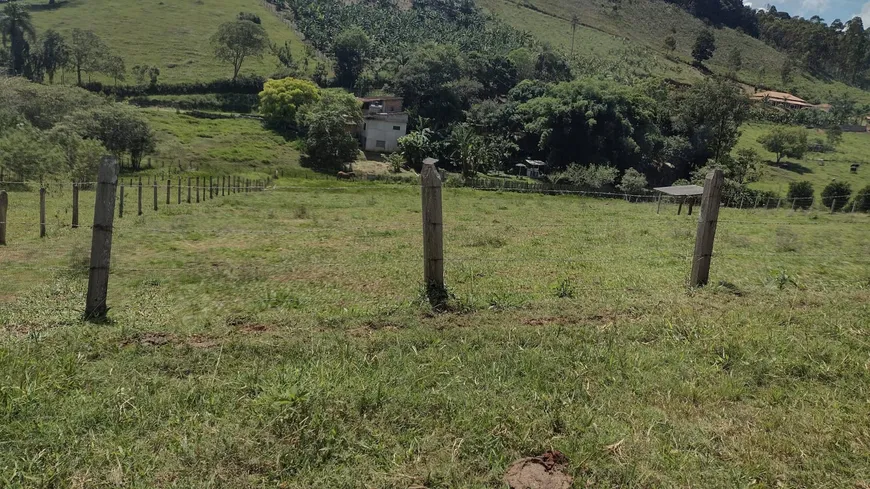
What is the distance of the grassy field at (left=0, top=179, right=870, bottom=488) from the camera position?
11.2 ft

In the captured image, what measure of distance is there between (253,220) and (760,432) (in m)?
18.8

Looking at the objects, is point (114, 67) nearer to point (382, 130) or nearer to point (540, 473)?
point (382, 130)

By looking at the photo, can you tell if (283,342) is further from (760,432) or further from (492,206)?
(492,206)

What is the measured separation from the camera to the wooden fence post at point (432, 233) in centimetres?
622

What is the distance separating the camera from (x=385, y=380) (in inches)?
172

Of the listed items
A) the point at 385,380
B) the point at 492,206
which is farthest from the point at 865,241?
the point at 385,380

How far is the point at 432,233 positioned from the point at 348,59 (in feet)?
281

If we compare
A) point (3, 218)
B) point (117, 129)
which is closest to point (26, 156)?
point (117, 129)

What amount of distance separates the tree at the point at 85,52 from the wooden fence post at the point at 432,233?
82696 mm

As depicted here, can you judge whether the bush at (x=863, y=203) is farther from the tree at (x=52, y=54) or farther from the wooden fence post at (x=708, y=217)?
the tree at (x=52, y=54)

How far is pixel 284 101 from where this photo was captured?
214 feet

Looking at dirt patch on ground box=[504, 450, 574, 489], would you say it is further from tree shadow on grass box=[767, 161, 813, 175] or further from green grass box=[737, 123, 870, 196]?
tree shadow on grass box=[767, 161, 813, 175]

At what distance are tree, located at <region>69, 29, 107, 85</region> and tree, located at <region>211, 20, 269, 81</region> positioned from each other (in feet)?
51.1

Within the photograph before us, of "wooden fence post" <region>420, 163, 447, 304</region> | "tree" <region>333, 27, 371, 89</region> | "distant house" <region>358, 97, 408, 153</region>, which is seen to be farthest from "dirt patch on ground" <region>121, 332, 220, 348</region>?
"tree" <region>333, 27, 371, 89</region>
